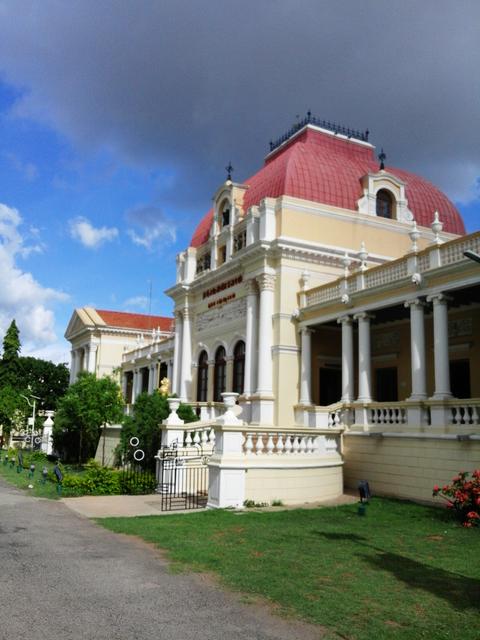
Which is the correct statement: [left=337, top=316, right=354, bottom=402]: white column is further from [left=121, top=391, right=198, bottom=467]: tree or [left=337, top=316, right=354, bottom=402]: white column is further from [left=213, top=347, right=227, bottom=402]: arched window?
[left=213, top=347, right=227, bottom=402]: arched window

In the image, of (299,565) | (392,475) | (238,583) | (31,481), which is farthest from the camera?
(31,481)

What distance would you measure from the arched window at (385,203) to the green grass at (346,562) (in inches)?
638

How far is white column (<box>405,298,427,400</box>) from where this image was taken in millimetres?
17188

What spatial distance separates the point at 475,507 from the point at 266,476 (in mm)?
4792

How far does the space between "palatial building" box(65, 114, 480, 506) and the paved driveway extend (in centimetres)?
546

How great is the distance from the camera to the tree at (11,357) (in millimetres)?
57125

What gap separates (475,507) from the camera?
39.6 ft

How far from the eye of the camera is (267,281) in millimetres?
24141

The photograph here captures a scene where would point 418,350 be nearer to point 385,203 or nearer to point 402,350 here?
point 402,350

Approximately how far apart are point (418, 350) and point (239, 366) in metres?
10.7

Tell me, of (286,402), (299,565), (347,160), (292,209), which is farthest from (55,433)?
(299,565)

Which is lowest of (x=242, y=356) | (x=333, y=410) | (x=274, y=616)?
(x=274, y=616)

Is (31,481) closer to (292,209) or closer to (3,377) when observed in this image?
(292,209)

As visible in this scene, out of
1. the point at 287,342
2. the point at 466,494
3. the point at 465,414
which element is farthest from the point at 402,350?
the point at 466,494
